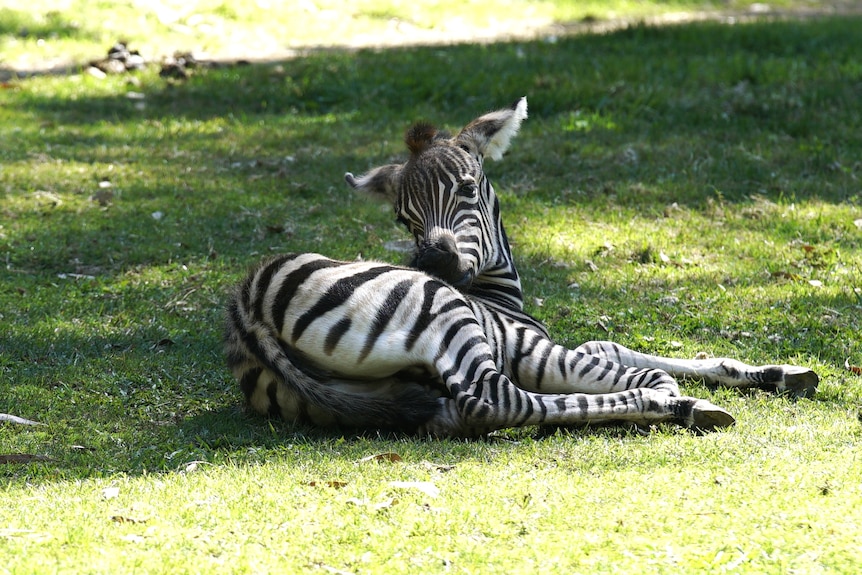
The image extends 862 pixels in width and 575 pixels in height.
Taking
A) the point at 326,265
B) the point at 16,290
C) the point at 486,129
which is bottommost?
the point at 16,290

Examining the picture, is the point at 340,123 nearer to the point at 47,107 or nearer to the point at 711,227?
the point at 47,107

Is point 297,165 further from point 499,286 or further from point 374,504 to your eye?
point 374,504

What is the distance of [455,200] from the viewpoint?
700 centimetres

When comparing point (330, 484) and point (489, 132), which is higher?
point (489, 132)

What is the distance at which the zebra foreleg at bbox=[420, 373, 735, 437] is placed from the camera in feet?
19.7

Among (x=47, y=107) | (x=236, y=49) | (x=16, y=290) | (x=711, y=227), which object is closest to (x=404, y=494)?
(x=16, y=290)

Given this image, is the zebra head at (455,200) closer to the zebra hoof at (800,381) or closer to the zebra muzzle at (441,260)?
the zebra muzzle at (441,260)

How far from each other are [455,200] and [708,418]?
2.13 metres

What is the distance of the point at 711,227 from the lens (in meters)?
11.0

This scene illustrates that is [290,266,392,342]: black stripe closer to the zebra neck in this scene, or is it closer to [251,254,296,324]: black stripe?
[251,254,296,324]: black stripe

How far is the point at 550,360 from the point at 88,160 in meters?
7.94

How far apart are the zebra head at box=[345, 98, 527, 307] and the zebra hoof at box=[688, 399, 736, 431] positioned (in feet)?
5.51

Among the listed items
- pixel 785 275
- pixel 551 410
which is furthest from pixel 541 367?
pixel 785 275

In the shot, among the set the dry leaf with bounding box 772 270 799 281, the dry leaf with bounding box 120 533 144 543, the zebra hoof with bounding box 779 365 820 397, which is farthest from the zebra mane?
the dry leaf with bounding box 772 270 799 281
